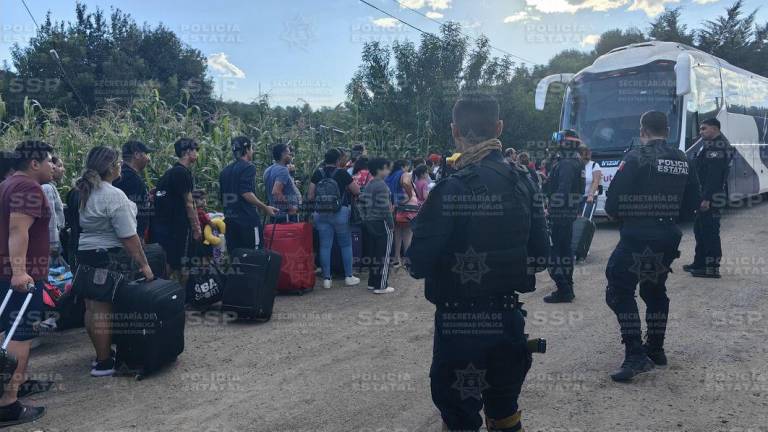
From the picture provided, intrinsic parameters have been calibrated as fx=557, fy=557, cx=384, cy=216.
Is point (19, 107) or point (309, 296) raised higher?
point (19, 107)

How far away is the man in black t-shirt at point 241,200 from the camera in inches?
268

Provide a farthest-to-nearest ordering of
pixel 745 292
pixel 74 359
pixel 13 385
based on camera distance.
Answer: pixel 745 292
pixel 74 359
pixel 13 385

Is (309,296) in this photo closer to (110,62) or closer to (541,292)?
(541,292)

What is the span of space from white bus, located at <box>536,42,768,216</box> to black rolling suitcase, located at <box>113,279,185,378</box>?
8850mm

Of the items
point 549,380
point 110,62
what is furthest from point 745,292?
point 110,62

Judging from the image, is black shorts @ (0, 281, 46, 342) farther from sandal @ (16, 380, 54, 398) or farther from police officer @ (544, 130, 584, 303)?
police officer @ (544, 130, 584, 303)

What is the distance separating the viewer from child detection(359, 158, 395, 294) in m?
7.58

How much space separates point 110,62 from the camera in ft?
102

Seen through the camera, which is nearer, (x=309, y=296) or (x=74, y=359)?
(x=74, y=359)

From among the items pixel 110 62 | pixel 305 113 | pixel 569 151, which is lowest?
pixel 569 151

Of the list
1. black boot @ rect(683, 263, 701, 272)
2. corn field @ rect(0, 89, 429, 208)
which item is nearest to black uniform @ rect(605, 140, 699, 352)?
black boot @ rect(683, 263, 701, 272)

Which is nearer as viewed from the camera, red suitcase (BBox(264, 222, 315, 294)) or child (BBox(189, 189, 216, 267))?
child (BBox(189, 189, 216, 267))

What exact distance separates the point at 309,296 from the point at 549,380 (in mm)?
3887

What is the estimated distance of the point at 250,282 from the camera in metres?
6.10
